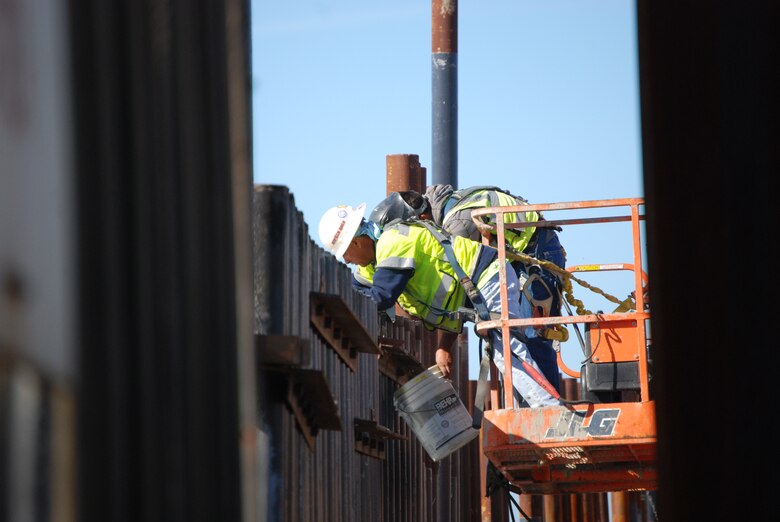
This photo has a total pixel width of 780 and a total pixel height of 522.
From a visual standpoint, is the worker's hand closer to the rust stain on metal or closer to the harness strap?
the harness strap

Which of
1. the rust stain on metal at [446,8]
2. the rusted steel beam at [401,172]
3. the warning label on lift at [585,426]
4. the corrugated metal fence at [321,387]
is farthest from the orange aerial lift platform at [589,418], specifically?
the rust stain on metal at [446,8]

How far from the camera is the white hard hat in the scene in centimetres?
1098

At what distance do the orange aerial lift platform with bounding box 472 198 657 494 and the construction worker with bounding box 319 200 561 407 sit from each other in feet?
0.92

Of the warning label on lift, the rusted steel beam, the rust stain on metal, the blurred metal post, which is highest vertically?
the rust stain on metal

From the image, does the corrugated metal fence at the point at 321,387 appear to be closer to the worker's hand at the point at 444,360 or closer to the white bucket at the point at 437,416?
the white bucket at the point at 437,416

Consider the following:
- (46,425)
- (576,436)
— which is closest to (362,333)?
(576,436)

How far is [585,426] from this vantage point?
975cm

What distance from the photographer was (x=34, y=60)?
3459 millimetres

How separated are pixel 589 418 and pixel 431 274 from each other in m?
1.86

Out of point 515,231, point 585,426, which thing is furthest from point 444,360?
point 585,426

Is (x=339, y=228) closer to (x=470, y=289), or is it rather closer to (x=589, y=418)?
(x=470, y=289)

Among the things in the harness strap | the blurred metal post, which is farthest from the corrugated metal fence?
the blurred metal post

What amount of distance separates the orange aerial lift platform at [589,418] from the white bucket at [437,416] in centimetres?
34

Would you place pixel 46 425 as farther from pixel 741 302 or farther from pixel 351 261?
pixel 351 261
